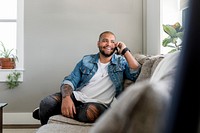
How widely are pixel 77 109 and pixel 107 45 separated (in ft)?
2.50

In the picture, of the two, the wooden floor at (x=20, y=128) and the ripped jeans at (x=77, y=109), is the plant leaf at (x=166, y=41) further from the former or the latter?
Answer: the wooden floor at (x=20, y=128)

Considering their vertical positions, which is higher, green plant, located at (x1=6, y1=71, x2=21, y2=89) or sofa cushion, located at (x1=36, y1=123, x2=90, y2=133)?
green plant, located at (x1=6, y1=71, x2=21, y2=89)

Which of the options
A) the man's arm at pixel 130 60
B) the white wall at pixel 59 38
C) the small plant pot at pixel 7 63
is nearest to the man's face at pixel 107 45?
the man's arm at pixel 130 60

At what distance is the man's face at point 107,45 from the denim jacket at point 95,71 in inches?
2.8

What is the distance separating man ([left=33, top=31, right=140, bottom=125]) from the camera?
2621 mm

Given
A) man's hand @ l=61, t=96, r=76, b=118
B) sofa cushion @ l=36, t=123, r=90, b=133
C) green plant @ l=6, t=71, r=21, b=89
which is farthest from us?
green plant @ l=6, t=71, r=21, b=89

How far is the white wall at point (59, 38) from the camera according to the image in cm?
410

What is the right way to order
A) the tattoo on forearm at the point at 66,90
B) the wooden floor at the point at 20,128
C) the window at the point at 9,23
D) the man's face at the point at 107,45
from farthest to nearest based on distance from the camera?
the window at the point at 9,23 → the wooden floor at the point at 20,128 → the man's face at the point at 107,45 → the tattoo on forearm at the point at 66,90

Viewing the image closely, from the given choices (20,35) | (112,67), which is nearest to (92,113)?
(112,67)

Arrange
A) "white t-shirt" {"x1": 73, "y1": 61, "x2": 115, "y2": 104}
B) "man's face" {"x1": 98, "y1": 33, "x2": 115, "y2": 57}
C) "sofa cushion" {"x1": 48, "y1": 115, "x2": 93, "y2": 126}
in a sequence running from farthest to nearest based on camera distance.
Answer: "man's face" {"x1": 98, "y1": 33, "x2": 115, "y2": 57} < "white t-shirt" {"x1": 73, "y1": 61, "x2": 115, "y2": 104} < "sofa cushion" {"x1": 48, "y1": 115, "x2": 93, "y2": 126}

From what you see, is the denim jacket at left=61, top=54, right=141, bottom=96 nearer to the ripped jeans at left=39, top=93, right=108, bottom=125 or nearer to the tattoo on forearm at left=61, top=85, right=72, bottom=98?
the tattoo on forearm at left=61, top=85, right=72, bottom=98

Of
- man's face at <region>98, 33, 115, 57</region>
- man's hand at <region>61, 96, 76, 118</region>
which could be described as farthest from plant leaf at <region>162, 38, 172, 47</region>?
man's hand at <region>61, 96, 76, 118</region>

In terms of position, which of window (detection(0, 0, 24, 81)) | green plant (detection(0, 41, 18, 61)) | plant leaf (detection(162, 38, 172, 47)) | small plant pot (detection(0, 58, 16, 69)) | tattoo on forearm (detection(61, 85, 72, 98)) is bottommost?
tattoo on forearm (detection(61, 85, 72, 98))

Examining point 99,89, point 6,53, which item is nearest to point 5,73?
point 6,53
